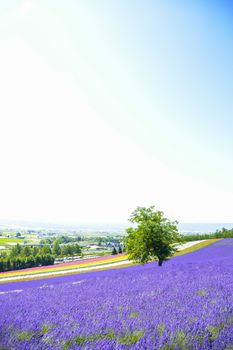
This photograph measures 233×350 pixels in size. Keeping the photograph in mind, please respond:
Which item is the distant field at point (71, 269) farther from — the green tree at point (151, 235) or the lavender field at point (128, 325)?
the lavender field at point (128, 325)

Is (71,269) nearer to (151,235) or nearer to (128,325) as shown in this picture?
(151,235)

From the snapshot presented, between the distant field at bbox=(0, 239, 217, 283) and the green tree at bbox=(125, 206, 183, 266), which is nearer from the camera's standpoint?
the green tree at bbox=(125, 206, 183, 266)

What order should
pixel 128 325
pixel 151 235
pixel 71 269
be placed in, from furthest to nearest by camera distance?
pixel 71 269
pixel 151 235
pixel 128 325

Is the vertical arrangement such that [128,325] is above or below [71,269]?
above

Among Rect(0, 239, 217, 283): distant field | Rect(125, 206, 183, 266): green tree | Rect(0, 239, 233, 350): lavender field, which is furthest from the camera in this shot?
Rect(0, 239, 217, 283): distant field

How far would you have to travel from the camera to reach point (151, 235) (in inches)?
655

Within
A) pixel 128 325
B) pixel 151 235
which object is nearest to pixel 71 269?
pixel 151 235

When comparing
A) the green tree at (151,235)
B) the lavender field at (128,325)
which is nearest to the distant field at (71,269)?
the green tree at (151,235)

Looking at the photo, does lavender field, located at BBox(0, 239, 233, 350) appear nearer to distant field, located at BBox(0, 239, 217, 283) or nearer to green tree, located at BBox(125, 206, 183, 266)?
green tree, located at BBox(125, 206, 183, 266)

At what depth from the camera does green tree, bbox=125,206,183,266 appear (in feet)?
54.5

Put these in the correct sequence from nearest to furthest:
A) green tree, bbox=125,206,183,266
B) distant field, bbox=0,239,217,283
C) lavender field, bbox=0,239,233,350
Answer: lavender field, bbox=0,239,233,350, green tree, bbox=125,206,183,266, distant field, bbox=0,239,217,283

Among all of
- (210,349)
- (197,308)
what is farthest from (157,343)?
(197,308)

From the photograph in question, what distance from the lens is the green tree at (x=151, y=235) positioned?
16.6 metres

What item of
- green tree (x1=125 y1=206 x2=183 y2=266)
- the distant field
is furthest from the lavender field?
the distant field
